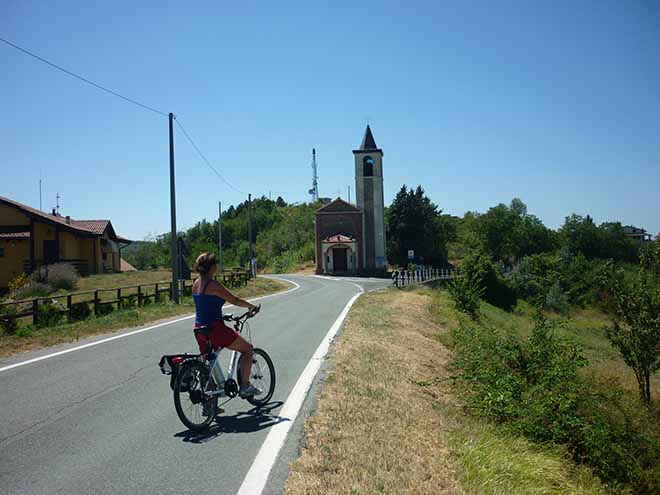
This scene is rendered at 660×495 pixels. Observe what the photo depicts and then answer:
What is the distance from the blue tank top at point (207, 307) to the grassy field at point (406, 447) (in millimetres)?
1523

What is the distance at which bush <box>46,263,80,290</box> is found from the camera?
96.3ft

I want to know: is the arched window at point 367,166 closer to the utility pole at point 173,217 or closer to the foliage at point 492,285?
the foliage at point 492,285

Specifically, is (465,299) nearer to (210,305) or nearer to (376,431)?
(376,431)

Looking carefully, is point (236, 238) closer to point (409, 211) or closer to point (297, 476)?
point (409, 211)

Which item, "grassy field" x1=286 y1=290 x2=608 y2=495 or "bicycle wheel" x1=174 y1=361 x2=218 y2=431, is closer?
"grassy field" x1=286 y1=290 x2=608 y2=495

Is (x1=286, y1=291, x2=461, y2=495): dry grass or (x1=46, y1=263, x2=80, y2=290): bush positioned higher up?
(x1=46, y1=263, x2=80, y2=290): bush

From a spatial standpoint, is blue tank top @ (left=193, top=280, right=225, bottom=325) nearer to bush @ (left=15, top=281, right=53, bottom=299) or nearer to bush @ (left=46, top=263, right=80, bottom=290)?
bush @ (left=15, top=281, right=53, bottom=299)

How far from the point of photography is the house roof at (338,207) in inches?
2493

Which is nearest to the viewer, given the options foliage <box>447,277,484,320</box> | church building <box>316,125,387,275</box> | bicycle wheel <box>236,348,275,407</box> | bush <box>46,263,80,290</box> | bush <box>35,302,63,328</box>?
bicycle wheel <box>236,348,275,407</box>

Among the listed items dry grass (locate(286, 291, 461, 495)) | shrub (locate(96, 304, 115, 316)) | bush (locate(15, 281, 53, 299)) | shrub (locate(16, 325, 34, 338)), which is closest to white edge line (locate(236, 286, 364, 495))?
dry grass (locate(286, 291, 461, 495))

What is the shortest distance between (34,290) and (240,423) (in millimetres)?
24033

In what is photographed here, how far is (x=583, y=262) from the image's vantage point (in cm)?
8212

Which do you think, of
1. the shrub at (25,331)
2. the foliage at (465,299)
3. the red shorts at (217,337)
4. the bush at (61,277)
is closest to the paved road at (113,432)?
the red shorts at (217,337)

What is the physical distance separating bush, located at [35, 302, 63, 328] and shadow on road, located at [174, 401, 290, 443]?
34.0 ft
